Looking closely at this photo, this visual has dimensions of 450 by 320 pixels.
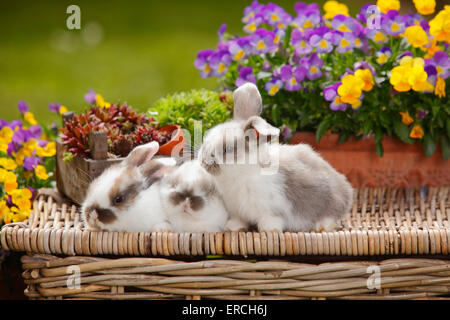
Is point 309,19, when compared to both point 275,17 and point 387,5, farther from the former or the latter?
point 387,5

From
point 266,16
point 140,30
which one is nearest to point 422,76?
point 266,16

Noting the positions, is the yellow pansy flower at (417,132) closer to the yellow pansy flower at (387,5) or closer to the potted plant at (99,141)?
the yellow pansy flower at (387,5)

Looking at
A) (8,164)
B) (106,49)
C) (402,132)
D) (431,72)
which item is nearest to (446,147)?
(402,132)

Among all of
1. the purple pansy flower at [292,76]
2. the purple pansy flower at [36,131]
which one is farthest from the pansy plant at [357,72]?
the purple pansy flower at [36,131]

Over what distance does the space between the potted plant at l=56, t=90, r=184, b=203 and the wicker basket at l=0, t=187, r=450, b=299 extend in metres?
0.30

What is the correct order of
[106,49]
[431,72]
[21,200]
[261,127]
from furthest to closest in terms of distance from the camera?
[106,49]
[431,72]
[21,200]
[261,127]

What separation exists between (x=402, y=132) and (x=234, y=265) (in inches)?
37.9

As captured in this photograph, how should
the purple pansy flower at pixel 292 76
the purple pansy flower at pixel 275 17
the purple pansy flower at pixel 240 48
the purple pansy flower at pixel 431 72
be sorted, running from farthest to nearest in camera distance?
the purple pansy flower at pixel 275 17 < the purple pansy flower at pixel 240 48 < the purple pansy flower at pixel 292 76 < the purple pansy flower at pixel 431 72

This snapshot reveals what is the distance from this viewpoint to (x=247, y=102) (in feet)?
5.86

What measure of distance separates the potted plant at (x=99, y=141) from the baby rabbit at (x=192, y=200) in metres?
0.23

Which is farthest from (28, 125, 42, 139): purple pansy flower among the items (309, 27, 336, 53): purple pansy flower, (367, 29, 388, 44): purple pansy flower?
(367, 29, 388, 44): purple pansy flower

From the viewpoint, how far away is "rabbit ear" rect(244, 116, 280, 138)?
1631mm

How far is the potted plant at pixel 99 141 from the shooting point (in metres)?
1.96

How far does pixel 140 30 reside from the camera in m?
5.50
